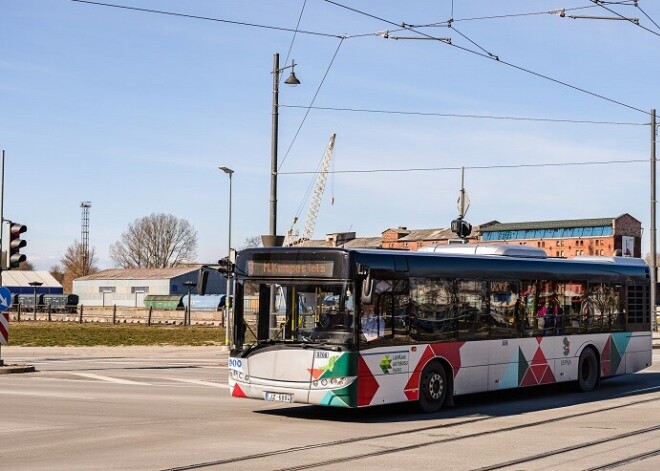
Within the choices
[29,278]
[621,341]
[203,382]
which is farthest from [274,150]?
[29,278]

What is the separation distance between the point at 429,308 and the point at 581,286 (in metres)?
5.05

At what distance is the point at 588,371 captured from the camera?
20.8 metres

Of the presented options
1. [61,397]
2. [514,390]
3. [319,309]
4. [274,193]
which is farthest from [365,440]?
[274,193]

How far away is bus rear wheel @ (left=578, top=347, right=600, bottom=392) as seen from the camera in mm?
20531

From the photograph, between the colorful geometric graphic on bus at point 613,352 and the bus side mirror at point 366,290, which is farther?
the colorful geometric graphic on bus at point 613,352

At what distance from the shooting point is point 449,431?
559 inches

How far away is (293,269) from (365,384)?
6.43 feet

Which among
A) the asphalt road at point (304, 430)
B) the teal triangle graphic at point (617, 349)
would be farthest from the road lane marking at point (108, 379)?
the teal triangle graphic at point (617, 349)

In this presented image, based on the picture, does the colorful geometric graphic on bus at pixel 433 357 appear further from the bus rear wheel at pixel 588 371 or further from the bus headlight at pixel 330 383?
the bus rear wheel at pixel 588 371

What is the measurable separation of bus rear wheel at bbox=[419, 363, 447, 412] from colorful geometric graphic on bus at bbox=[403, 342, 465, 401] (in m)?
0.16

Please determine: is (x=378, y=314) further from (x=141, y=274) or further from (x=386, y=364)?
(x=141, y=274)

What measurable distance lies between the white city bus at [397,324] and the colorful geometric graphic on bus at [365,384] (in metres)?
0.01

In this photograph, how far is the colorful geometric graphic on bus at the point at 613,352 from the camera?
21109 millimetres

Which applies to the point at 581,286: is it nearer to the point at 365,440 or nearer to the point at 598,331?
the point at 598,331
